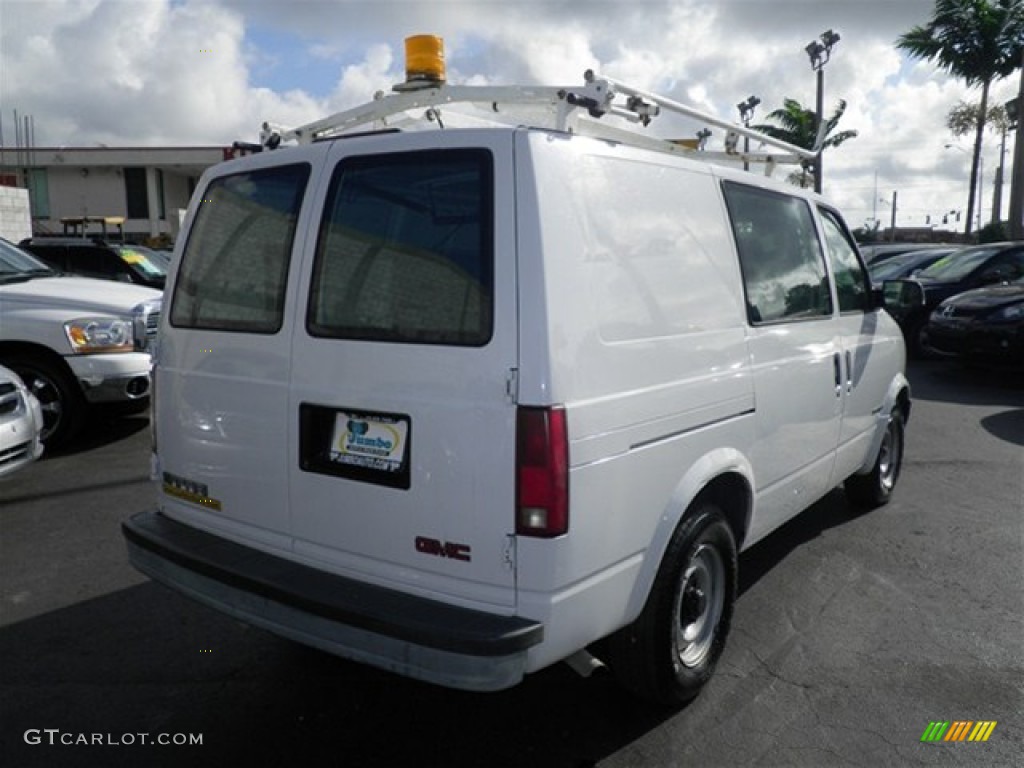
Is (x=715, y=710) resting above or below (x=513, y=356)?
below

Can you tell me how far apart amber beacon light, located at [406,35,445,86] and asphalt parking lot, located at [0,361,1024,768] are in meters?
2.41

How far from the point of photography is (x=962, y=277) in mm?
12156

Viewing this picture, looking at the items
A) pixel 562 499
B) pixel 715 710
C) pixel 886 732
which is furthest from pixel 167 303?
pixel 886 732

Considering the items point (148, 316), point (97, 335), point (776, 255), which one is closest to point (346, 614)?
point (776, 255)

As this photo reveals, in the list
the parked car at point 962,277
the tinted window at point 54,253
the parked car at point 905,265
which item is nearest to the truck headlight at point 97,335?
the tinted window at point 54,253

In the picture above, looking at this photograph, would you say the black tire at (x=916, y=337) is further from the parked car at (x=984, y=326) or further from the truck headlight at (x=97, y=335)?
the truck headlight at (x=97, y=335)

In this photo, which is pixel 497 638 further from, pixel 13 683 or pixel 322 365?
pixel 13 683

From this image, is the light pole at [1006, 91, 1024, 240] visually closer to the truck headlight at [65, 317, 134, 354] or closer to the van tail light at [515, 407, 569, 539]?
the truck headlight at [65, 317, 134, 354]

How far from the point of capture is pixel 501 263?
247cm

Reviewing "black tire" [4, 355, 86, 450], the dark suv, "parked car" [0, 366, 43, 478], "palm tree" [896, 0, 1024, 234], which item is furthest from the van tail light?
"palm tree" [896, 0, 1024, 234]

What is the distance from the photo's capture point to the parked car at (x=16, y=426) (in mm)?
5156

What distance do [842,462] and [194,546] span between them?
3.37m

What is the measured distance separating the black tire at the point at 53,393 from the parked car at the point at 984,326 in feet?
31.7

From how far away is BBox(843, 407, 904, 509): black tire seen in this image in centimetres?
542
